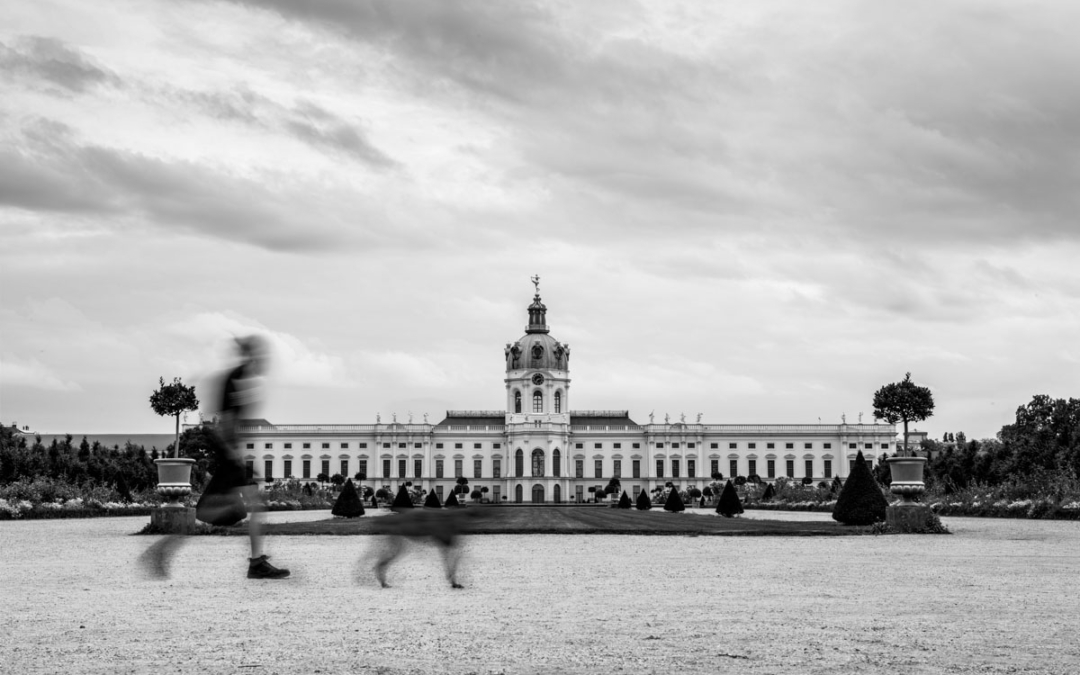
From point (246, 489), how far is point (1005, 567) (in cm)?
925

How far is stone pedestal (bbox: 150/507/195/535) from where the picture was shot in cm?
1919

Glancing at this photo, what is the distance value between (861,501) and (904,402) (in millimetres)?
59663

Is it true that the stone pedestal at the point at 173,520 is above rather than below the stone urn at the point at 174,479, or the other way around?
below

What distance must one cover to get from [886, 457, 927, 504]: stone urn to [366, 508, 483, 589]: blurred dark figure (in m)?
14.3

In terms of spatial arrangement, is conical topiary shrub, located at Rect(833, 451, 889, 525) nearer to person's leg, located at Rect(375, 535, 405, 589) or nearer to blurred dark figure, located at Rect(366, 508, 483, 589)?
blurred dark figure, located at Rect(366, 508, 483, 589)

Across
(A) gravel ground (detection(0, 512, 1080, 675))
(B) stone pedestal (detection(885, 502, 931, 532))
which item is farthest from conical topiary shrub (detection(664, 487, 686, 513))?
(A) gravel ground (detection(0, 512, 1080, 675))

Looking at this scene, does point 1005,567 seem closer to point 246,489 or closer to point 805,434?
point 246,489

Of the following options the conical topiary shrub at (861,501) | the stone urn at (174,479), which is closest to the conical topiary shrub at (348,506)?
the stone urn at (174,479)

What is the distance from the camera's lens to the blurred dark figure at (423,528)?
9.60m

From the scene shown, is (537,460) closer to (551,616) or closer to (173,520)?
(173,520)

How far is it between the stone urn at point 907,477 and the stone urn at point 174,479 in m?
12.8

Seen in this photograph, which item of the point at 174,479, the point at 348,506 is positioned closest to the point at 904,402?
the point at 348,506

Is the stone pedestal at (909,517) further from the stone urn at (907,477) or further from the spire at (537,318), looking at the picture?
the spire at (537,318)

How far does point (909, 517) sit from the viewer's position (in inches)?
907
